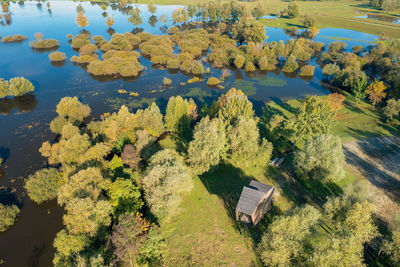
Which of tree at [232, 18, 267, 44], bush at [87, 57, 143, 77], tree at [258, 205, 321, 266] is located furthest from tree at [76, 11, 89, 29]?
tree at [258, 205, 321, 266]

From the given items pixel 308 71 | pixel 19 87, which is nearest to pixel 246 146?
pixel 308 71

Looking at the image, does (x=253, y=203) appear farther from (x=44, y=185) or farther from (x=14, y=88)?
(x=14, y=88)

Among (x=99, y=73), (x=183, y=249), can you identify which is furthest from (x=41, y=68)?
(x=183, y=249)

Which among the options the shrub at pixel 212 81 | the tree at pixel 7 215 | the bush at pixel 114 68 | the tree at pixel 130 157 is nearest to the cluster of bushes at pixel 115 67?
the bush at pixel 114 68

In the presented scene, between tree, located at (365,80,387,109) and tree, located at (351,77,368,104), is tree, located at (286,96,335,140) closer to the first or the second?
tree, located at (365,80,387,109)

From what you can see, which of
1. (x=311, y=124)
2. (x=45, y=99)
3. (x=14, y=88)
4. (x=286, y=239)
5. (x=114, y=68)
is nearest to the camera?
(x=286, y=239)

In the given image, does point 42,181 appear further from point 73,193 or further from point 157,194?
point 157,194
